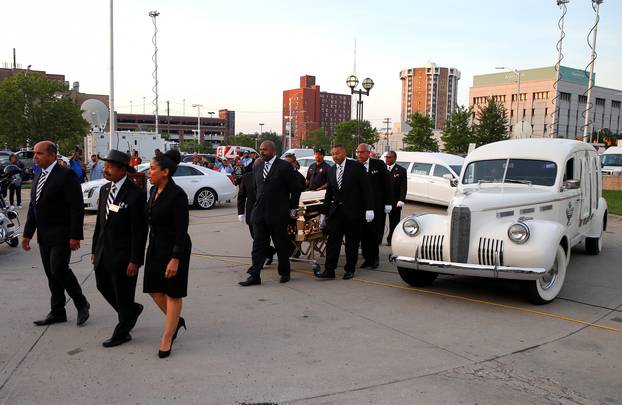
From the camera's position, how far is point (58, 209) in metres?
5.38

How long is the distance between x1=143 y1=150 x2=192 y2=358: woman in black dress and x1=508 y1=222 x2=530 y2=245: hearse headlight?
150 inches

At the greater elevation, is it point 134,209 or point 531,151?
point 531,151

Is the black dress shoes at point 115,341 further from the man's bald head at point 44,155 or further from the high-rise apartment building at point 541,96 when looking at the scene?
the high-rise apartment building at point 541,96

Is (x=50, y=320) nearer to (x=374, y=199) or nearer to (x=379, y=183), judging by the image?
(x=374, y=199)

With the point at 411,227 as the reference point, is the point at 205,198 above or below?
below

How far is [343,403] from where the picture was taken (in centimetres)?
388

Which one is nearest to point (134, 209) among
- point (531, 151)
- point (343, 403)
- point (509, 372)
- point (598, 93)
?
point (343, 403)

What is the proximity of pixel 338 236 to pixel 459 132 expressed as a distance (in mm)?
44220

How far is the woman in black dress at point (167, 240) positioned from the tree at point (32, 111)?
140ft

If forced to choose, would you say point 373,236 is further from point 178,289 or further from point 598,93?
point 598,93

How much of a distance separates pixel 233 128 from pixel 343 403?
566ft

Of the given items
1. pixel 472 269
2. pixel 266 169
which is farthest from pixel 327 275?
pixel 472 269

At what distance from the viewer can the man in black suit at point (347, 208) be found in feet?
25.6

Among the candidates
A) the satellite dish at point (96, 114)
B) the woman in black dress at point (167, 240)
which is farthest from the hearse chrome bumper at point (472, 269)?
the satellite dish at point (96, 114)
